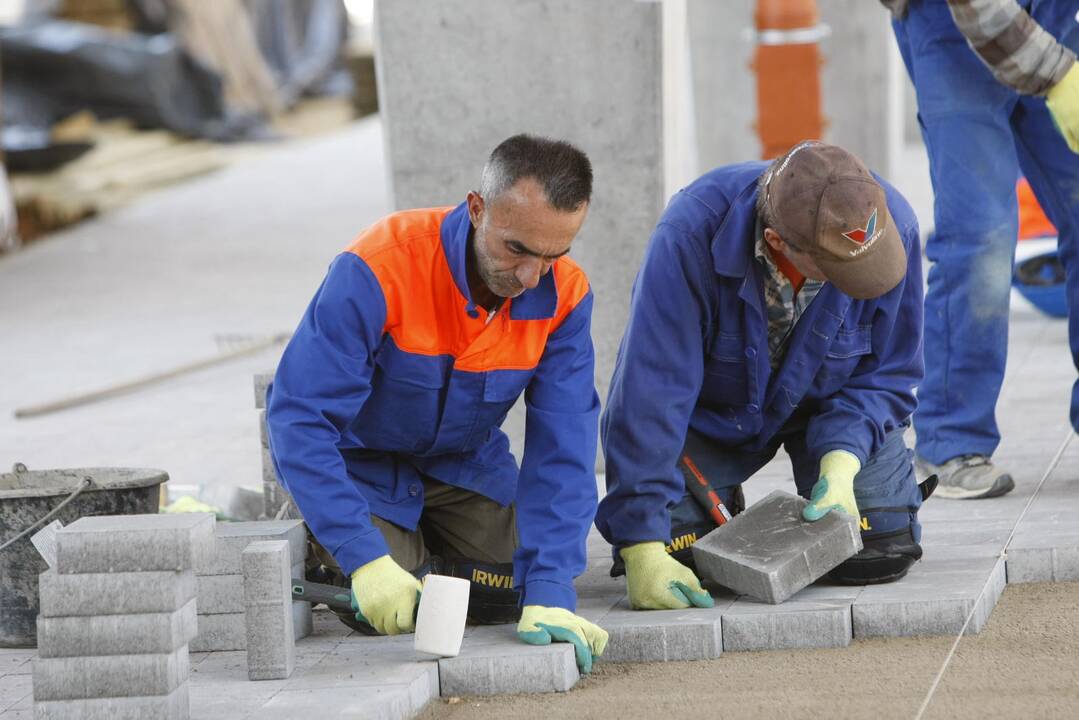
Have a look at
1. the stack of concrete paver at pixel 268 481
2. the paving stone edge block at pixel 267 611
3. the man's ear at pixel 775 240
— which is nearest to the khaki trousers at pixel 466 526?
the stack of concrete paver at pixel 268 481

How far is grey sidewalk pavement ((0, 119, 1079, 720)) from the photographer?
3.29 meters

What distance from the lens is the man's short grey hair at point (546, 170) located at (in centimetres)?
319

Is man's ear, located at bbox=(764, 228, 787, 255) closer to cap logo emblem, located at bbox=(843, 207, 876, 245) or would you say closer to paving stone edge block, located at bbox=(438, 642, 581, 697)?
cap logo emblem, located at bbox=(843, 207, 876, 245)

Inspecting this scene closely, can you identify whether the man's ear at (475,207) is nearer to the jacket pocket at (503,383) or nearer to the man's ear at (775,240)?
the jacket pocket at (503,383)

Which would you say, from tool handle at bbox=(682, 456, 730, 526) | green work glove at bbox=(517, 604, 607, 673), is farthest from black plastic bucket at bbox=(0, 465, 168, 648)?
tool handle at bbox=(682, 456, 730, 526)

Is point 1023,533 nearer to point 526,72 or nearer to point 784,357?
point 784,357

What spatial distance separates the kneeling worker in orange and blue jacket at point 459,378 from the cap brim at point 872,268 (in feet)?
1.81

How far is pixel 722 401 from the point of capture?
391 cm

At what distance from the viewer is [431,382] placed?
3.53 m

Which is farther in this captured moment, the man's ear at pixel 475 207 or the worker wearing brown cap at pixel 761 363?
the worker wearing brown cap at pixel 761 363

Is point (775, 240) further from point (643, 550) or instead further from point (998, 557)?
point (998, 557)

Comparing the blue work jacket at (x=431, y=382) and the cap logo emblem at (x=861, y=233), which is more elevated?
the cap logo emblem at (x=861, y=233)

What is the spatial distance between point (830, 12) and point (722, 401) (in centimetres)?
765

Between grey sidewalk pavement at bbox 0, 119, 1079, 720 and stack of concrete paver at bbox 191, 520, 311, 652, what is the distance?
64 mm
